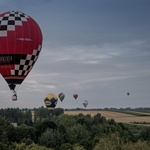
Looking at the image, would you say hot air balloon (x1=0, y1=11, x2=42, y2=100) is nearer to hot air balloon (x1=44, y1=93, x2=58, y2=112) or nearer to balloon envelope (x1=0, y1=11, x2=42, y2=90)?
balloon envelope (x1=0, y1=11, x2=42, y2=90)

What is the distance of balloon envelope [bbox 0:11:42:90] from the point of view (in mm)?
55750

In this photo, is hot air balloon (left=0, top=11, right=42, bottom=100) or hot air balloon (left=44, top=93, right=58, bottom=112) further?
hot air balloon (left=44, top=93, right=58, bottom=112)

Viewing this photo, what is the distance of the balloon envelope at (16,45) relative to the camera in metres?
55.8

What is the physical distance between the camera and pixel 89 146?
323ft

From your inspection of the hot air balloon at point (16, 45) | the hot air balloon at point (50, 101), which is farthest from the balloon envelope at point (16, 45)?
the hot air balloon at point (50, 101)

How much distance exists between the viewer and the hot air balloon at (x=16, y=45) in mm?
55750

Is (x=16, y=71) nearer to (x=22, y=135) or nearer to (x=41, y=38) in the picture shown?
(x=41, y=38)

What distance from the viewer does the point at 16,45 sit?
182 feet

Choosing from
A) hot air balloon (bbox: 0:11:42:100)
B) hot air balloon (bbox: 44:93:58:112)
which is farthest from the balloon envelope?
hot air balloon (bbox: 44:93:58:112)

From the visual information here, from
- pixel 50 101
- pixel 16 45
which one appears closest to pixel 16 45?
pixel 16 45

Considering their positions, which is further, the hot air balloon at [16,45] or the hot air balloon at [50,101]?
the hot air balloon at [50,101]

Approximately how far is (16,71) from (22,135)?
202 ft

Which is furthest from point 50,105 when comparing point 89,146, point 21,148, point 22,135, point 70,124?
point 21,148

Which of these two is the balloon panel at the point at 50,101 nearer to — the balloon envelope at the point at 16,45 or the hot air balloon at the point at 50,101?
the hot air balloon at the point at 50,101
